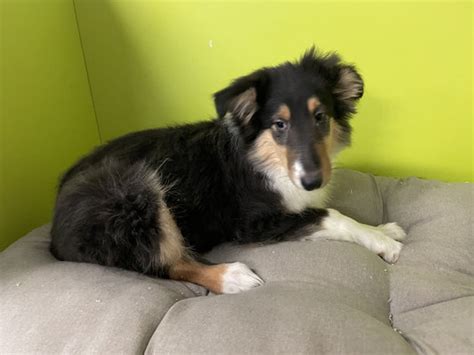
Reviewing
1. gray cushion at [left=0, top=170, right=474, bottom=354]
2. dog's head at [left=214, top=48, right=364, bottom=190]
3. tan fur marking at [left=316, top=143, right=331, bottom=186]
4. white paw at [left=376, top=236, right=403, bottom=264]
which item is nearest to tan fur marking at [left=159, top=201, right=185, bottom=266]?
gray cushion at [left=0, top=170, right=474, bottom=354]

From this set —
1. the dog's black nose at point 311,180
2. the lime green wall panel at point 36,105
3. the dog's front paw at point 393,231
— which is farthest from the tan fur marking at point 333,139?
the lime green wall panel at point 36,105

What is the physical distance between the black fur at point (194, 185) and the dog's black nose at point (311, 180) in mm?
192

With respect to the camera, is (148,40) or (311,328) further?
(148,40)

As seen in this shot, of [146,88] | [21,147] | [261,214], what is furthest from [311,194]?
[21,147]

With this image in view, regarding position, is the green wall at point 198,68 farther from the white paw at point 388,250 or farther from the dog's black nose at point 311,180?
the dog's black nose at point 311,180

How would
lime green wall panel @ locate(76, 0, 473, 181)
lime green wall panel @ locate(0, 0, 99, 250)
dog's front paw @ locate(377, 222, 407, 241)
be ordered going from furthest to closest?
lime green wall panel @ locate(76, 0, 473, 181), lime green wall panel @ locate(0, 0, 99, 250), dog's front paw @ locate(377, 222, 407, 241)

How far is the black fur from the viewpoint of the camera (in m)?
2.23

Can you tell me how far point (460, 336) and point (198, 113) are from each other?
2.50m

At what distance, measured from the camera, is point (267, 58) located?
329cm

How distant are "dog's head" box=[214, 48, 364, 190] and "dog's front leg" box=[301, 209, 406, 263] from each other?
312mm

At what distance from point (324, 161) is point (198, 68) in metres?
1.55

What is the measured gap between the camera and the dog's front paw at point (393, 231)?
103 inches

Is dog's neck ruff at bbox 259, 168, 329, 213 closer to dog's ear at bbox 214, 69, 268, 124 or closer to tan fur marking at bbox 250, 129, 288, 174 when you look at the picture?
tan fur marking at bbox 250, 129, 288, 174

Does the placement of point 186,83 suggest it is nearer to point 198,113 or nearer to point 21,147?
point 198,113
